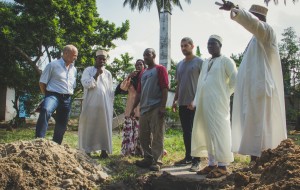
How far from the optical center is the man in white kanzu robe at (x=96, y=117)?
622 cm

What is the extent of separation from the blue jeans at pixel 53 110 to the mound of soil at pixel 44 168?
0.86 metres

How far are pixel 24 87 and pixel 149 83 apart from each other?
10568mm

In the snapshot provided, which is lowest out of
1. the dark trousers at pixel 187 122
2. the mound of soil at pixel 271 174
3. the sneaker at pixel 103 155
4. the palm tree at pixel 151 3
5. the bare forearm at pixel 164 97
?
the sneaker at pixel 103 155

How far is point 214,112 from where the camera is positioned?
15.2 ft

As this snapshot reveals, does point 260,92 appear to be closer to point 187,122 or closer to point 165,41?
point 187,122

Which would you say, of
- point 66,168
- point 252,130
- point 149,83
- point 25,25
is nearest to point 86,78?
point 149,83

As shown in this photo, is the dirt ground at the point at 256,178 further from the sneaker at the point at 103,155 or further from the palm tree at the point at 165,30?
the palm tree at the point at 165,30

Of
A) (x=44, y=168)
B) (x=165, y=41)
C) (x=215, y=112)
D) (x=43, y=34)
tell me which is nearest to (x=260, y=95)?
(x=215, y=112)

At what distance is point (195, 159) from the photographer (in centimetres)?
517

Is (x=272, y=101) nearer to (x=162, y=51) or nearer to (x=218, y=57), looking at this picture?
(x=218, y=57)

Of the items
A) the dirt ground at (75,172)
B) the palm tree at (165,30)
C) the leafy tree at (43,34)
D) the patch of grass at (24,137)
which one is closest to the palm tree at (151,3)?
the palm tree at (165,30)

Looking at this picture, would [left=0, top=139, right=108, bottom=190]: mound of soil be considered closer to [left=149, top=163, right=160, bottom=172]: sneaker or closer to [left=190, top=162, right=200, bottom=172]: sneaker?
[left=149, top=163, right=160, bottom=172]: sneaker

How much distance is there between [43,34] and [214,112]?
981 cm

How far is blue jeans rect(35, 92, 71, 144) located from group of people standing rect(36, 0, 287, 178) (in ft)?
0.05
